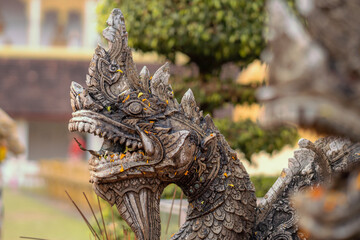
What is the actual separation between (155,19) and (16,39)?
1850cm

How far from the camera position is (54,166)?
14.9m

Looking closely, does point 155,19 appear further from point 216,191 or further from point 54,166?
point 54,166

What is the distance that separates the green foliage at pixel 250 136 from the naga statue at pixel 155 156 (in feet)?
7.82

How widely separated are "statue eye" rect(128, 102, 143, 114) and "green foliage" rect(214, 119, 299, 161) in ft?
8.49

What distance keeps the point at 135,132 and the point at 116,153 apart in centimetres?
12

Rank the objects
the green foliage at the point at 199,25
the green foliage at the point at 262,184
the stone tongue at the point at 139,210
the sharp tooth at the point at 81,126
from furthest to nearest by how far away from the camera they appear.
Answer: the green foliage at the point at 199,25, the green foliage at the point at 262,184, the stone tongue at the point at 139,210, the sharp tooth at the point at 81,126

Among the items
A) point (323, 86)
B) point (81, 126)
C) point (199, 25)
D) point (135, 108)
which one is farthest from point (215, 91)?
point (323, 86)

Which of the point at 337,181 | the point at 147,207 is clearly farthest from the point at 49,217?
the point at 337,181

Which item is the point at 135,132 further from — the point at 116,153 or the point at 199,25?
the point at 199,25

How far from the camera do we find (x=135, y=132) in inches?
88.1

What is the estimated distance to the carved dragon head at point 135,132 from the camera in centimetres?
222

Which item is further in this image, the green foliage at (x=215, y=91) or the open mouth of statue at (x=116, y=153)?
the green foliage at (x=215, y=91)

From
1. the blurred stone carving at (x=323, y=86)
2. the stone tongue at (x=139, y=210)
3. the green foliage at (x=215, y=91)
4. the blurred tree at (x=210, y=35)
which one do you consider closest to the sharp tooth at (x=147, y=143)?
the stone tongue at (x=139, y=210)

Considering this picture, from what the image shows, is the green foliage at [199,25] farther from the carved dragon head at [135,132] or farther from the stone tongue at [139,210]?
the stone tongue at [139,210]
